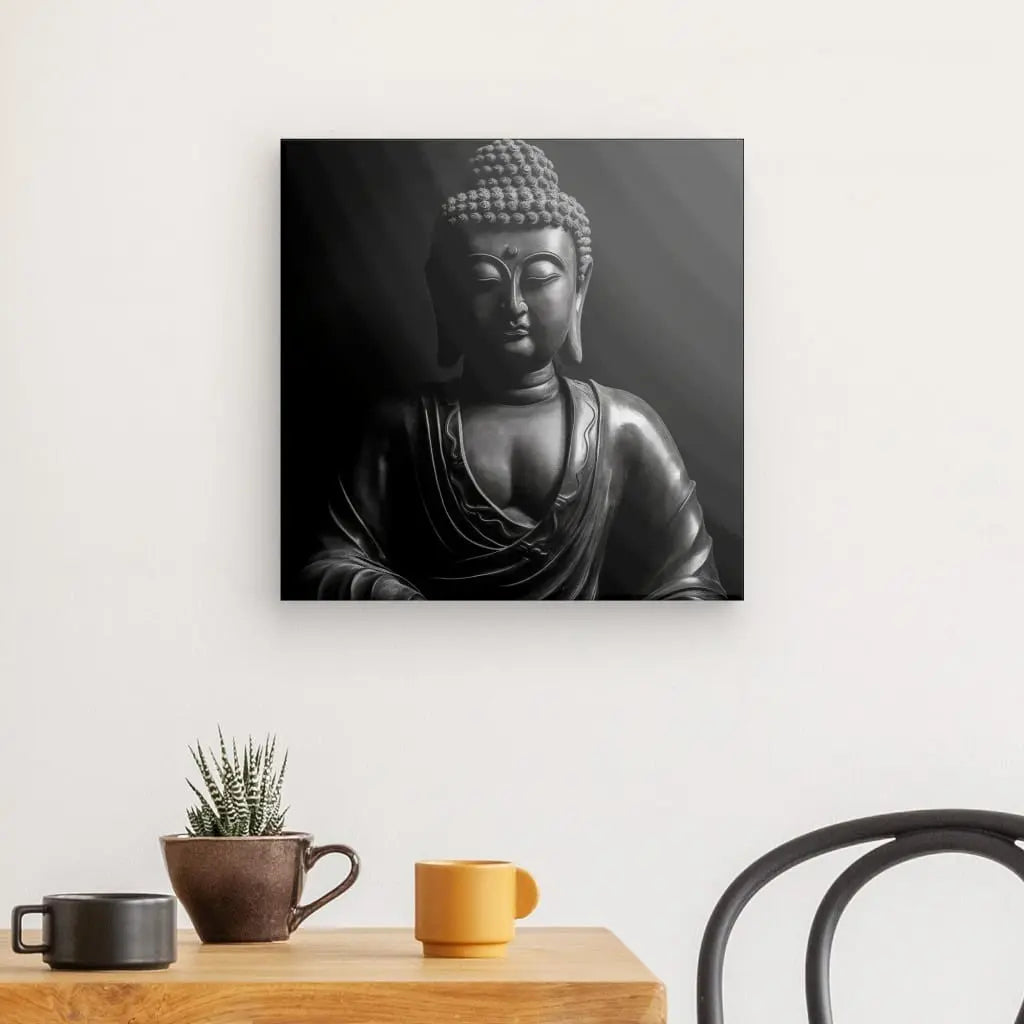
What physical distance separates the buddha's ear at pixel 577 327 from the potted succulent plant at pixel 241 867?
799 mm

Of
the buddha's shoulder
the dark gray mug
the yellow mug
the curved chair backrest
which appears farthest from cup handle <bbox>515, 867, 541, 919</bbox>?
the buddha's shoulder

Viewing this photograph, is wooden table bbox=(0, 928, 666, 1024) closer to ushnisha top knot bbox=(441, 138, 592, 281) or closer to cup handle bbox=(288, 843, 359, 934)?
cup handle bbox=(288, 843, 359, 934)

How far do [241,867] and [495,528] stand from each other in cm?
73

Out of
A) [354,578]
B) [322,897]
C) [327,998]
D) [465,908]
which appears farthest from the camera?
[354,578]

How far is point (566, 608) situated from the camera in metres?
1.90

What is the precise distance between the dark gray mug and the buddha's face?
3.18ft

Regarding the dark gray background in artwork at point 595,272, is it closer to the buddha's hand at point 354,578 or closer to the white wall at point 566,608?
the white wall at point 566,608

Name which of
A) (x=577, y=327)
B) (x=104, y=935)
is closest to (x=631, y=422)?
(x=577, y=327)

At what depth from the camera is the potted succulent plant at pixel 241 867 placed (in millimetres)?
1232

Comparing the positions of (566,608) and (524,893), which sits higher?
(566,608)

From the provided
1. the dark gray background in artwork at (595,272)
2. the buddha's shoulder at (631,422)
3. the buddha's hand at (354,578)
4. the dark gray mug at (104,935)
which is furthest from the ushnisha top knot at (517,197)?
the dark gray mug at (104,935)

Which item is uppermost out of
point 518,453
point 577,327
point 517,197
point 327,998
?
point 517,197

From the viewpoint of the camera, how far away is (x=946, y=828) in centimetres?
121

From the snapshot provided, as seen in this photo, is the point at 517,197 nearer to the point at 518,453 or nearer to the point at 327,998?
the point at 518,453
